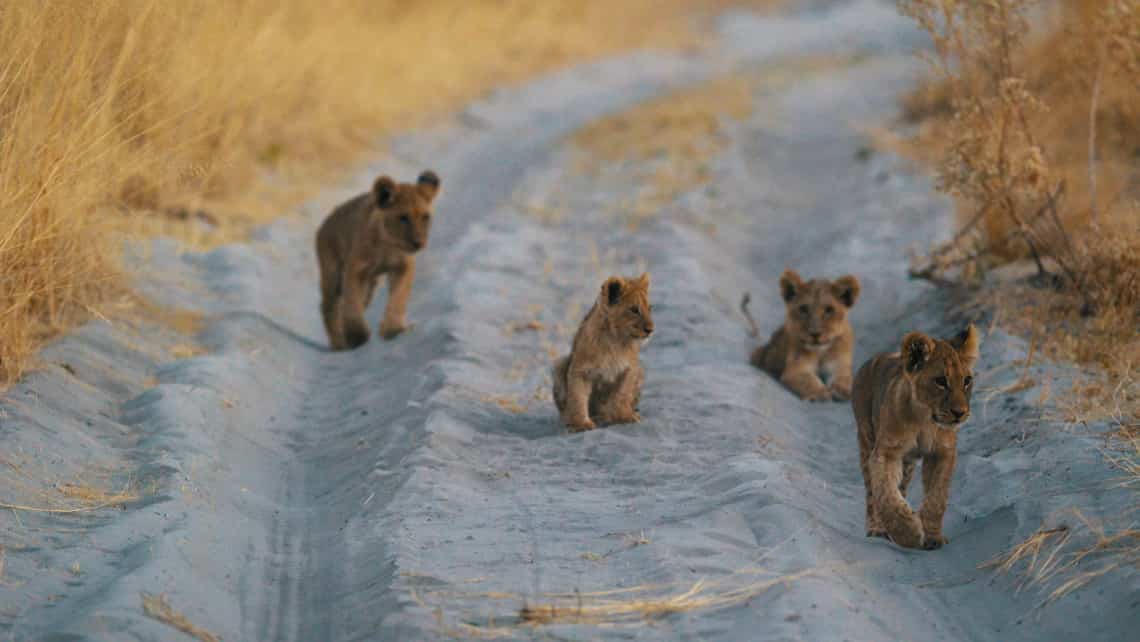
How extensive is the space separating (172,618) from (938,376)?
3.31 meters

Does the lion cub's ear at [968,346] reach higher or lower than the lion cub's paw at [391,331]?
lower

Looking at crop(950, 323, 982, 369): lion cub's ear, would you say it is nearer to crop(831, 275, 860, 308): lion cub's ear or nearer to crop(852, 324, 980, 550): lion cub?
crop(852, 324, 980, 550): lion cub

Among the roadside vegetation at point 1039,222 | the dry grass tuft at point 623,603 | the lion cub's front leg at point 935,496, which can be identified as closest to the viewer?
the dry grass tuft at point 623,603

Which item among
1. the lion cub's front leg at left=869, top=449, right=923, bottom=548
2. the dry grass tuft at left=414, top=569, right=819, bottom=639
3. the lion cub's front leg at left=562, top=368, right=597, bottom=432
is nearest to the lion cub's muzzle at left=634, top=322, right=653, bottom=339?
the lion cub's front leg at left=562, top=368, right=597, bottom=432

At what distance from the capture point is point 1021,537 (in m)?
6.38

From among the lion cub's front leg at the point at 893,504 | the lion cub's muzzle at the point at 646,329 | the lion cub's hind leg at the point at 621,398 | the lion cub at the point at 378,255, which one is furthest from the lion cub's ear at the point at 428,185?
the lion cub's front leg at the point at 893,504

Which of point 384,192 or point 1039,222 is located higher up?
point 384,192

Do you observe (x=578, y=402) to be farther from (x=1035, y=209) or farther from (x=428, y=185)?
(x=1035, y=209)

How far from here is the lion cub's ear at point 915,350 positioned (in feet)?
20.7

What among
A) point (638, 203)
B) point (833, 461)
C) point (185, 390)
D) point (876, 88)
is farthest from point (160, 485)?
point (876, 88)

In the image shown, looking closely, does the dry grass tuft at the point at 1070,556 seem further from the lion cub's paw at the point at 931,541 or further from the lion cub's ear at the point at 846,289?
the lion cub's ear at the point at 846,289

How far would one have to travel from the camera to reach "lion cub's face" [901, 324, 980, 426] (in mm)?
6211

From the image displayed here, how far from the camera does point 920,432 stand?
6.46 meters

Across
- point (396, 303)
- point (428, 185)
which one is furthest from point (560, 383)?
point (428, 185)
